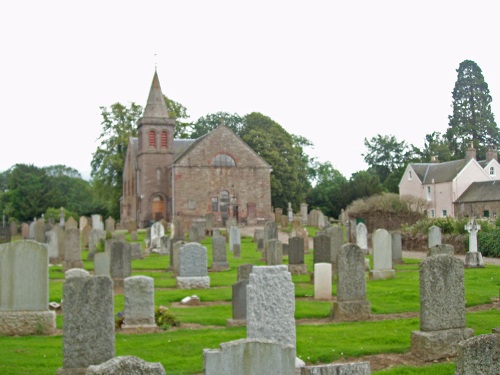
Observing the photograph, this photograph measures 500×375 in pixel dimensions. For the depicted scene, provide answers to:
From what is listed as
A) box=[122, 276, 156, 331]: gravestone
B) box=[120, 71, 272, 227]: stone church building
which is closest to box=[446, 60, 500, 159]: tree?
box=[120, 71, 272, 227]: stone church building

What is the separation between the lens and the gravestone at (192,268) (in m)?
17.4

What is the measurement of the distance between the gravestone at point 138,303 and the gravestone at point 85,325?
3122 millimetres

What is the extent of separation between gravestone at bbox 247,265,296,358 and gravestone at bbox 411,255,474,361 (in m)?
2.11

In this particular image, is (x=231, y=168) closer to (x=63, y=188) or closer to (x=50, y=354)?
(x=50, y=354)

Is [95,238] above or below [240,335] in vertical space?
above

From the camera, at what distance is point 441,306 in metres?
9.60

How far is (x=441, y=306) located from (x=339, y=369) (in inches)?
186

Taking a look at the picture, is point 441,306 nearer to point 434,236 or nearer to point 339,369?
point 339,369

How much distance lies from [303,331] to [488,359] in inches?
206

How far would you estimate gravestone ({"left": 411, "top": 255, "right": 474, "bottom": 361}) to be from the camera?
Answer: 952 centimetres

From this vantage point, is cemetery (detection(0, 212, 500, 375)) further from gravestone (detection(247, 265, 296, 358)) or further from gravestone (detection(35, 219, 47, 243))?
gravestone (detection(35, 219, 47, 243))

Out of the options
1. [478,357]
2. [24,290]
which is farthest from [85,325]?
[478,357]

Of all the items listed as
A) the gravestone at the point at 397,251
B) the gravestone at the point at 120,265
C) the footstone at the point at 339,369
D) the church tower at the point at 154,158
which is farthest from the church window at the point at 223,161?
the footstone at the point at 339,369

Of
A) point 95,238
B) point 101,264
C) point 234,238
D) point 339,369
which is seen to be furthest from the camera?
point 95,238
